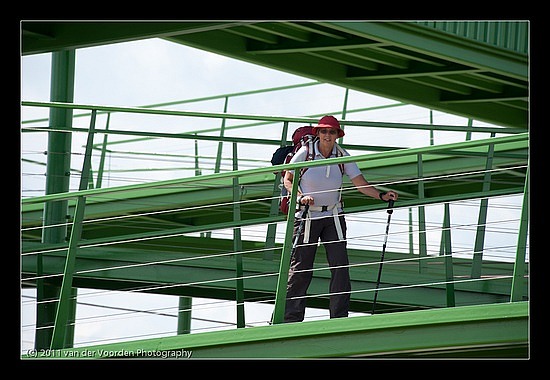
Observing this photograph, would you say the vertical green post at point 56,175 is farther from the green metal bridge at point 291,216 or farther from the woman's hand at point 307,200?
the woman's hand at point 307,200

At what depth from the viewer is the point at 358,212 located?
10664 mm

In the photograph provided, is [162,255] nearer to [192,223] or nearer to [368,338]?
[192,223]

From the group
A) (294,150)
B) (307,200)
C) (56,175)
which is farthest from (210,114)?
(307,200)

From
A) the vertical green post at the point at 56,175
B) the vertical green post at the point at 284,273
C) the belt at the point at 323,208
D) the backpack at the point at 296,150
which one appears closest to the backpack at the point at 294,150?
the backpack at the point at 296,150

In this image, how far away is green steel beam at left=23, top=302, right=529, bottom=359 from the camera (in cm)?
819

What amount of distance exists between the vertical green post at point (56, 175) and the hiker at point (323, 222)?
324cm

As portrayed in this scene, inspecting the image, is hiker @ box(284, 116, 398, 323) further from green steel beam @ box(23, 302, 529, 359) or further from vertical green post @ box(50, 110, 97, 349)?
vertical green post @ box(50, 110, 97, 349)

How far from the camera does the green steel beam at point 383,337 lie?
8.19m

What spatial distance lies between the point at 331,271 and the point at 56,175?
14.0 ft

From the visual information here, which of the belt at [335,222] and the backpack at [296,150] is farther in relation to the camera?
the backpack at [296,150]

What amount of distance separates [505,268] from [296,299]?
3597mm

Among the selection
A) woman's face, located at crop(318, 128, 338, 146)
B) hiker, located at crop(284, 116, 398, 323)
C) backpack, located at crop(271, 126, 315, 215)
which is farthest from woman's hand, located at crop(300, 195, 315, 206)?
woman's face, located at crop(318, 128, 338, 146)

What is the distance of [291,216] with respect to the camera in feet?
28.7
